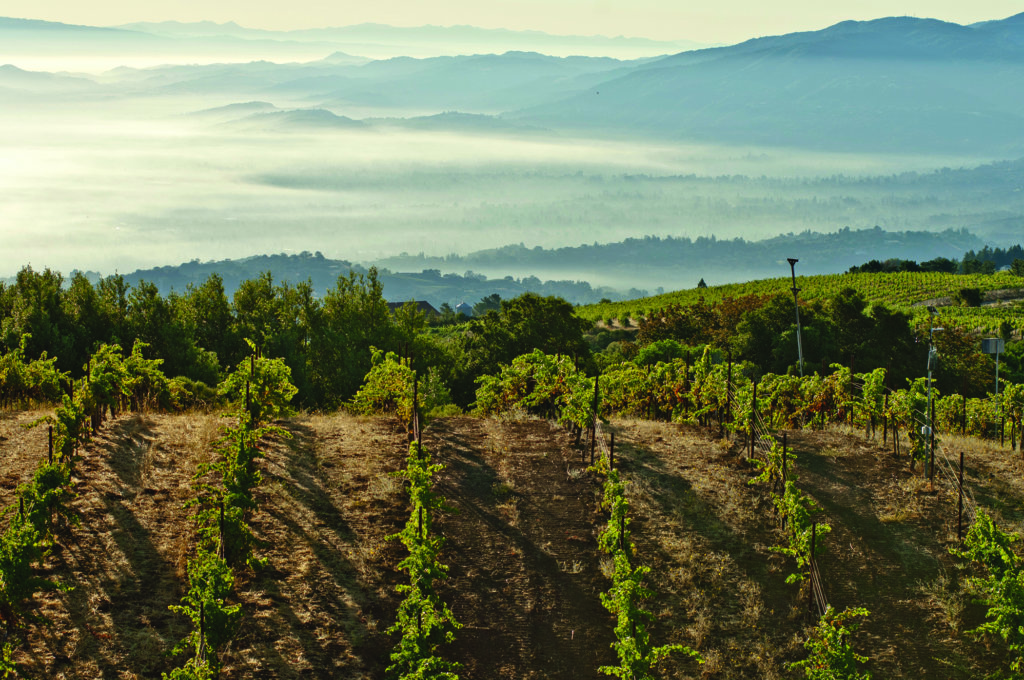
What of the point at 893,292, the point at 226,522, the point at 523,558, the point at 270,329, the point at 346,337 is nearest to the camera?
the point at 226,522

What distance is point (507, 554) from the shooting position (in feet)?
54.2

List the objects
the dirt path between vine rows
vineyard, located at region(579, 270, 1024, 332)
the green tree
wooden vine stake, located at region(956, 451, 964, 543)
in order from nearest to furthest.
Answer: the dirt path between vine rows → wooden vine stake, located at region(956, 451, 964, 543) → the green tree → vineyard, located at region(579, 270, 1024, 332)

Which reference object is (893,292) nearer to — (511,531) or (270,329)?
(270,329)

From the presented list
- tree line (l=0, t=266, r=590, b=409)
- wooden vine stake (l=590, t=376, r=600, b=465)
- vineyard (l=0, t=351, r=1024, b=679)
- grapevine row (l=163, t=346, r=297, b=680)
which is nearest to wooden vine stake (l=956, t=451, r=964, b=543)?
vineyard (l=0, t=351, r=1024, b=679)

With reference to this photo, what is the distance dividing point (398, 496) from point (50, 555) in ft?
20.1

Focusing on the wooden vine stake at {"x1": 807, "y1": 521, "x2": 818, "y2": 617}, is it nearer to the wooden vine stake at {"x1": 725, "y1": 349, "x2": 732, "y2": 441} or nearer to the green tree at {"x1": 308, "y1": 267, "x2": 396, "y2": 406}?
the wooden vine stake at {"x1": 725, "y1": 349, "x2": 732, "y2": 441}

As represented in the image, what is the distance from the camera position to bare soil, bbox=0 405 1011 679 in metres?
13.8

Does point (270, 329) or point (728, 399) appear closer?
point (728, 399)

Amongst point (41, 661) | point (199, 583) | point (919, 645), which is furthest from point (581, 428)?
point (41, 661)

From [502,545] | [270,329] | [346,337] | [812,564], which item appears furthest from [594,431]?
[270,329]

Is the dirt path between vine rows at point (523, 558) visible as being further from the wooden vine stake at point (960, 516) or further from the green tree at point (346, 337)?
the green tree at point (346, 337)

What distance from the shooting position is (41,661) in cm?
1277

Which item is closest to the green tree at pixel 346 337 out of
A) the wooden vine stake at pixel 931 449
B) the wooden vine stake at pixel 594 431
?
the wooden vine stake at pixel 594 431

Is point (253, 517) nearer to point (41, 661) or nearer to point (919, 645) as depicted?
point (41, 661)
